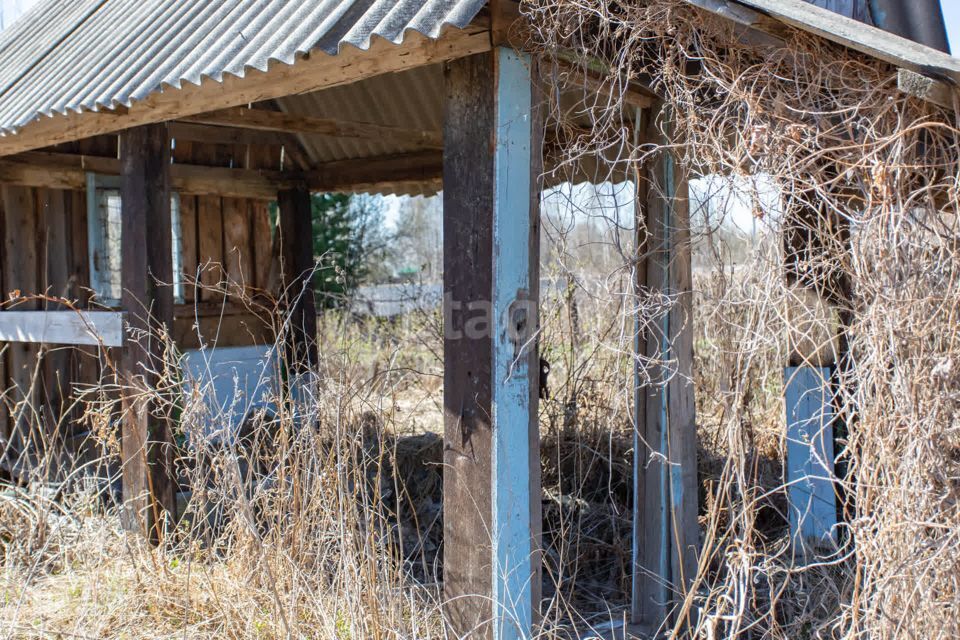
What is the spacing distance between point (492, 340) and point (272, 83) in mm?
1802

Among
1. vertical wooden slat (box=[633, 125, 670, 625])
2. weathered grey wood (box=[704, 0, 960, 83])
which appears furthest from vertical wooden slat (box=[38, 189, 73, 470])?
weathered grey wood (box=[704, 0, 960, 83])

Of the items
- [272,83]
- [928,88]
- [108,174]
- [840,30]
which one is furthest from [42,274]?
[928,88]

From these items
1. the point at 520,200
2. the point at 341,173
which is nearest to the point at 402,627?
the point at 520,200

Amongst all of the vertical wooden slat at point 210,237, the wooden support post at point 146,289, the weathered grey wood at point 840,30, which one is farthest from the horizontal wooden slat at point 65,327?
the weathered grey wood at point 840,30

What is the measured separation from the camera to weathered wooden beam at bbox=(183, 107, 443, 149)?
5.91 meters

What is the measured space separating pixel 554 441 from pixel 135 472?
3.08 meters

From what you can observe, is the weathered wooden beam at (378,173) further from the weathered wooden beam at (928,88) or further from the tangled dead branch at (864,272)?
the weathered wooden beam at (928,88)

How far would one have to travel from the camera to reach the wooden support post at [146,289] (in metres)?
5.09

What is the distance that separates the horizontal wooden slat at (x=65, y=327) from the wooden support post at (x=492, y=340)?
2.31 meters

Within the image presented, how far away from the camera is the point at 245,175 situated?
27.2ft

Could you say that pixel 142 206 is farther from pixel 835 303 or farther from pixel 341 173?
pixel 835 303

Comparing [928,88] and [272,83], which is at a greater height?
[272,83]

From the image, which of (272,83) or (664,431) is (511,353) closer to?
(664,431)

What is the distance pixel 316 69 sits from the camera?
13.4 ft
